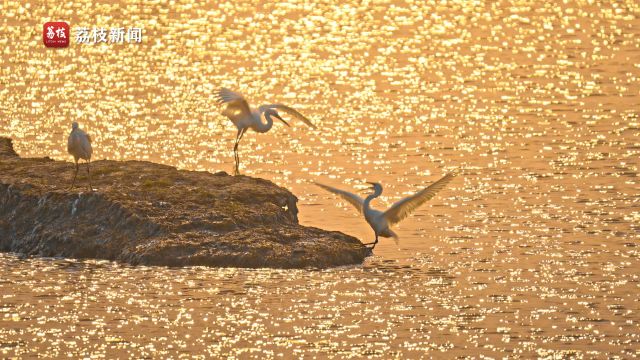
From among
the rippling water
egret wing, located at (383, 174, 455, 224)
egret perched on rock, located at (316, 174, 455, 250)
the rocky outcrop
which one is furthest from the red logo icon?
egret wing, located at (383, 174, 455, 224)

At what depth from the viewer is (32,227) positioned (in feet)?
84.5

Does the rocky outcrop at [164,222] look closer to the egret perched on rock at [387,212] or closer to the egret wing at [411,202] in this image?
the egret perched on rock at [387,212]

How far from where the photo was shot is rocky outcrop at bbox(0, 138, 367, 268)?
2417cm

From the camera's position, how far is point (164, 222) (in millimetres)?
24797

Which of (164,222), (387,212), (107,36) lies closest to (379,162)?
(387,212)

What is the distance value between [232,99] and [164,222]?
4701 mm

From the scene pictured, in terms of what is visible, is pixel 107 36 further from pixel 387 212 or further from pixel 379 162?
pixel 387 212

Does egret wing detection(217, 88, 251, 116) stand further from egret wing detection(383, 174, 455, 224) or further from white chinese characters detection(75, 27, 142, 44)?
white chinese characters detection(75, 27, 142, 44)

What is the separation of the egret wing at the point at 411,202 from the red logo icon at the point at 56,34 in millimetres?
35004

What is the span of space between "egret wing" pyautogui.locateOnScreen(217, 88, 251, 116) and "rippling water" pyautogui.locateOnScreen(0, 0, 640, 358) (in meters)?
2.29

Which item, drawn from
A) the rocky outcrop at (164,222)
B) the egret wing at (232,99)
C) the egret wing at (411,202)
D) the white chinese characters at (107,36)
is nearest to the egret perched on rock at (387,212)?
the egret wing at (411,202)

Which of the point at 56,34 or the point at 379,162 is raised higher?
the point at 56,34

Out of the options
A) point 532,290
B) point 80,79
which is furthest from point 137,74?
point 532,290

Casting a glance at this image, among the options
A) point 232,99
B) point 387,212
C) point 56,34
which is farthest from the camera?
point 56,34
